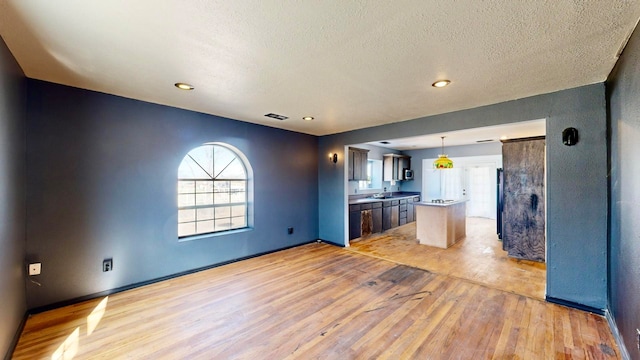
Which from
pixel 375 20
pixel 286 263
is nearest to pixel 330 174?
pixel 286 263

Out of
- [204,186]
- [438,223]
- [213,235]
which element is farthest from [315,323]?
[438,223]

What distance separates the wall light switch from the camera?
2.57 meters

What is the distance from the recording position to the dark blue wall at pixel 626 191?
1.68m

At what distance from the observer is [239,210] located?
4520mm

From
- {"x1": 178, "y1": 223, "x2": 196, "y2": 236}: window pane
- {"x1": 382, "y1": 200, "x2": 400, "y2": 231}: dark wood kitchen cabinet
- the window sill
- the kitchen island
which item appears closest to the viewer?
the window sill

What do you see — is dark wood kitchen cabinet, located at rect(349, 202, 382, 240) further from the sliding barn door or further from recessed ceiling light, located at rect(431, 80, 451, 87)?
recessed ceiling light, located at rect(431, 80, 451, 87)

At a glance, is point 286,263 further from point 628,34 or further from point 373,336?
point 628,34

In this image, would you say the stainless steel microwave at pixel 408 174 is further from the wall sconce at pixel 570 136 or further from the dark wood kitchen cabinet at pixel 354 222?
the wall sconce at pixel 570 136

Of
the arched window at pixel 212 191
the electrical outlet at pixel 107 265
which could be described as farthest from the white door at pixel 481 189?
the electrical outlet at pixel 107 265

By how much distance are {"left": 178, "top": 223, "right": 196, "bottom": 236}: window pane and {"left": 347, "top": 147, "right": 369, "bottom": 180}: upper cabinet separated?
3685mm

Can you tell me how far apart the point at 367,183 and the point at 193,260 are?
17.2 feet

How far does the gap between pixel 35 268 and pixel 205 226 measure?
183 centimetres

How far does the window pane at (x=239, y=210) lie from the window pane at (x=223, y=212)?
0.25ft

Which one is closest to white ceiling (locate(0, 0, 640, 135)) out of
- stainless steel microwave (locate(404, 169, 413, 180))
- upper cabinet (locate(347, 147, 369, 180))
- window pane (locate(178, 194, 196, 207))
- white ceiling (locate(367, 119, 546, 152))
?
white ceiling (locate(367, 119, 546, 152))
